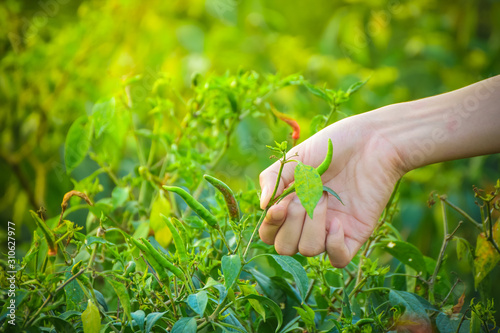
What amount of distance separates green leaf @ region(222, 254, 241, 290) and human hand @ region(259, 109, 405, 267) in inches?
5.5

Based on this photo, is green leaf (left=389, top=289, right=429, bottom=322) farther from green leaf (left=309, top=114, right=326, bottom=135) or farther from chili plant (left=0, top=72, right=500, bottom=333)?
green leaf (left=309, top=114, right=326, bottom=135)

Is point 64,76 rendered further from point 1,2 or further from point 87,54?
point 1,2

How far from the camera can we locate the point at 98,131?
2.60 feet

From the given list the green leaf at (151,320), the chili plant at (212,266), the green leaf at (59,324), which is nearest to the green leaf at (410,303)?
the chili plant at (212,266)

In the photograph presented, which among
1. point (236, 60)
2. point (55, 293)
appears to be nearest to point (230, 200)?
point (55, 293)

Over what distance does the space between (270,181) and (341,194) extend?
0.61 feet

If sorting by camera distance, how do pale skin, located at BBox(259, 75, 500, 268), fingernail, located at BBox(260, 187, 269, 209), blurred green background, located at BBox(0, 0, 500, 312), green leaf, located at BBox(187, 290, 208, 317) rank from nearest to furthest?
green leaf, located at BBox(187, 290, 208, 317), fingernail, located at BBox(260, 187, 269, 209), pale skin, located at BBox(259, 75, 500, 268), blurred green background, located at BBox(0, 0, 500, 312)

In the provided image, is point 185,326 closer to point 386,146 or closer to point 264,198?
point 264,198

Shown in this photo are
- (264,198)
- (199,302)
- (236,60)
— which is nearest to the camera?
(199,302)

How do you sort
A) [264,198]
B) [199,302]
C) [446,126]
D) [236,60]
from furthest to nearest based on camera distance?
[236,60] < [446,126] < [264,198] < [199,302]

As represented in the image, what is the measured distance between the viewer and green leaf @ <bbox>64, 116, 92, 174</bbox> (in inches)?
31.5

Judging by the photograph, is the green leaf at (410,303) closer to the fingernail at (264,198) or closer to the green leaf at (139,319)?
the fingernail at (264,198)

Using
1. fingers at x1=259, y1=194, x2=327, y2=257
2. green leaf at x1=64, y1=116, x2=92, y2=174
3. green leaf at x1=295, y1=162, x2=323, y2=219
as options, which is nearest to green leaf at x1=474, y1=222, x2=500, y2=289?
fingers at x1=259, y1=194, x2=327, y2=257

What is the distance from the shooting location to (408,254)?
2.36 ft
